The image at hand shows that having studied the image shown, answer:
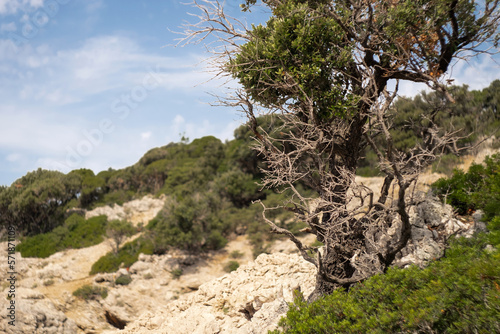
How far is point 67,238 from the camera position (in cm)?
2948

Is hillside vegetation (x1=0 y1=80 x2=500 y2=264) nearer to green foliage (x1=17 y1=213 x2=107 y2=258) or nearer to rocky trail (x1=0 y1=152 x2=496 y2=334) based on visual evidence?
green foliage (x1=17 y1=213 x2=107 y2=258)

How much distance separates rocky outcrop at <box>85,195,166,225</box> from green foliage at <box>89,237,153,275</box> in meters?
8.22

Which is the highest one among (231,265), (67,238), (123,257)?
(67,238)

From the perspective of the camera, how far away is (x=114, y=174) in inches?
1802

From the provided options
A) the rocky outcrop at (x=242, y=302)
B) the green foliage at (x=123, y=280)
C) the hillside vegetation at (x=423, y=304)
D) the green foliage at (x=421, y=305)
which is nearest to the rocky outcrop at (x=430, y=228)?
the hillside vegetation at (x=423, y=304)

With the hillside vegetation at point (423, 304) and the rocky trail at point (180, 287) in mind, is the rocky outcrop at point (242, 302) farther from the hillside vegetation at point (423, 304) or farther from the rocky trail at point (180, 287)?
the hillside vegetation at point (423, 304)

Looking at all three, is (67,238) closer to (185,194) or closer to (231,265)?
(185,194)

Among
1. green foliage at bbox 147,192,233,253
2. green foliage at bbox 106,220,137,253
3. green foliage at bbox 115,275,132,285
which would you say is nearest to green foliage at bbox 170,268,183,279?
green foliage at bbox 147,192,233,253

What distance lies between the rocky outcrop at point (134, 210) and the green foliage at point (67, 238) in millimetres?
1965

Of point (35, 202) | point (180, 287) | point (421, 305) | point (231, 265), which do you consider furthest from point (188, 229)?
point (421, 305)

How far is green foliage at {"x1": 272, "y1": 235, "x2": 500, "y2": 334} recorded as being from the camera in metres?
2.67

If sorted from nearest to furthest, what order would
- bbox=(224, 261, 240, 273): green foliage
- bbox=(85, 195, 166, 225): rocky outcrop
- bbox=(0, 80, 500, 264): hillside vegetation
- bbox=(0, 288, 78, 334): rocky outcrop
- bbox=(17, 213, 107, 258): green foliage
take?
1. bbox=(0, 288, 78, 334): rocky outcrop
2. bbox=(224, 261, 240, 273): green foliage
3. bbox=(0, 80, 500, 264): hillside vegetation
4. bbox=(17, 213, 107, 258): green foliage
5. bbox=(85, 195, 166, 225): rocky outcrop

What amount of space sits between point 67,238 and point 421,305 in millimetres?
32922

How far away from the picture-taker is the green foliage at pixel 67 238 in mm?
27258
